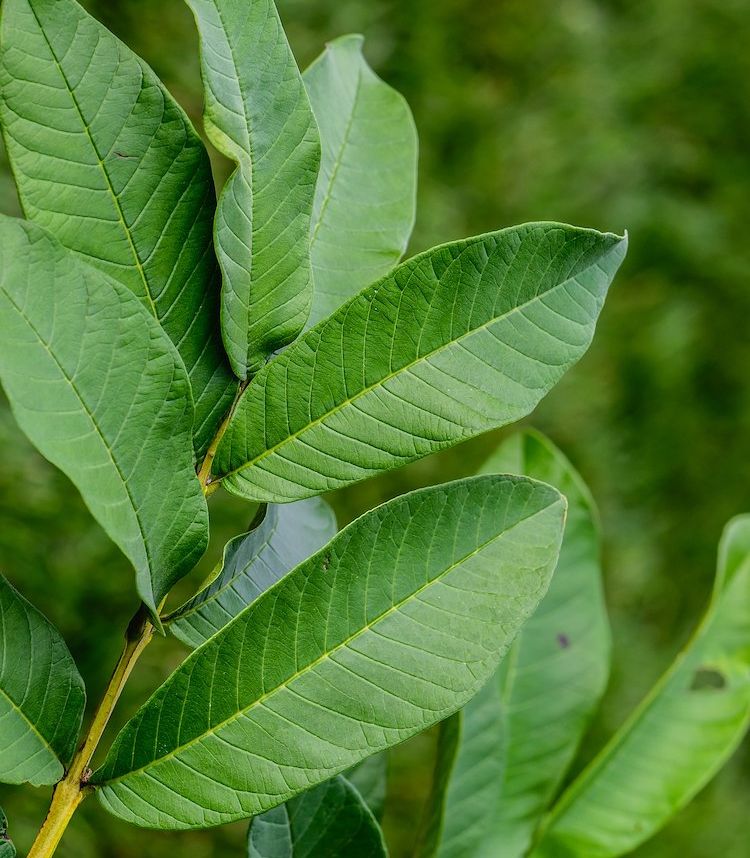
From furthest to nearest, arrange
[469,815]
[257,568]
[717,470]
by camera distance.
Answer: [717,470] < [469,815] < [257,568]

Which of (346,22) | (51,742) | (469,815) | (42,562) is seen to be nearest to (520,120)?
(346,22)

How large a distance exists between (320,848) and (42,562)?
118 cm

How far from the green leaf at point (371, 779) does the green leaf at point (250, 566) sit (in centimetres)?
17

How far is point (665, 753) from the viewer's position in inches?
30.5

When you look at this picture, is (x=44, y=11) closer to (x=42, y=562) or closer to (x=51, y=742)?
(x=51, y=742)

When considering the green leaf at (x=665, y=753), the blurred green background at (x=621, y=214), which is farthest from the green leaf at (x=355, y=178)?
the blurred green background at (x=621, y=214)

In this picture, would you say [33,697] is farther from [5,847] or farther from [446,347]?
[446,347]

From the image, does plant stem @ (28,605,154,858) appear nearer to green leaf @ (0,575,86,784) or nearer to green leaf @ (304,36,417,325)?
green leaf @ (0,575,86,784)

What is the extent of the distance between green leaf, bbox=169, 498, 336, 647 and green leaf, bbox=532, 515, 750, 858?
1.01 ft

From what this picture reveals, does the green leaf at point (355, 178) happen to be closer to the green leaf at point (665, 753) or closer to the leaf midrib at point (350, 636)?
the leaf midrib at point (350, 636)

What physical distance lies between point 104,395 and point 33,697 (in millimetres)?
163

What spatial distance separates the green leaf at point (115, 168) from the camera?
1.53 feet

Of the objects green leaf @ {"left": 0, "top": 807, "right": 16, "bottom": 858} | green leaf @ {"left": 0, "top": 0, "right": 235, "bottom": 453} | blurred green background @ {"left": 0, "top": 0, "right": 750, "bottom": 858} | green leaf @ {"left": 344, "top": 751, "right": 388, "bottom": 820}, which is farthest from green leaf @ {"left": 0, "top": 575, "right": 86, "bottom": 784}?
blurred green background @ {"left": 0, "top": 0, "right": 750, "bottom": 858}

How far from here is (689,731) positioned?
772 mm
